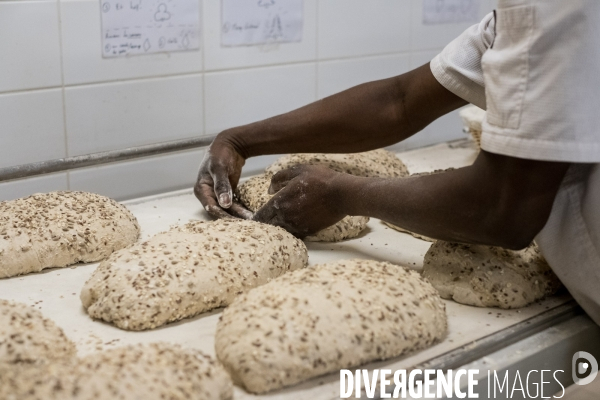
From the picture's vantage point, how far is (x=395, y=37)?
276cm

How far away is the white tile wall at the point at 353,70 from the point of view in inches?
102

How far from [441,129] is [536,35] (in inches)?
75.6

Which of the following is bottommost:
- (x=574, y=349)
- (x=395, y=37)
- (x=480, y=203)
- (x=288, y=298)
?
(x=574, y=349)

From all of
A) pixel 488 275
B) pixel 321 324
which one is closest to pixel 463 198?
pixel 488 275

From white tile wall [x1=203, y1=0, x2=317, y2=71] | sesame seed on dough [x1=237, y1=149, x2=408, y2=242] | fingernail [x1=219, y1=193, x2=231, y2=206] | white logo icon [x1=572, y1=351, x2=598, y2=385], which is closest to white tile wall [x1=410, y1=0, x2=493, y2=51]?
white tile wall [x1=203, y1=0, x2=317, y2=71]

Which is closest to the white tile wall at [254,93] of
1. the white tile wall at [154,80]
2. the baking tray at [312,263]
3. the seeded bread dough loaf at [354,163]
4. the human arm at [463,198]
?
the white tile wall at [154,80]

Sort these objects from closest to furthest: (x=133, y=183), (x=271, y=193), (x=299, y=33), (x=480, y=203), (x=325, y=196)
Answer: (x=480, y=203) < (x=325, y=196) < (x=271, y=193) < (x=133, y=183) < (x=299, y=33)

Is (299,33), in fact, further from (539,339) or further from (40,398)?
(40,398)

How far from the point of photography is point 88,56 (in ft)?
6.68

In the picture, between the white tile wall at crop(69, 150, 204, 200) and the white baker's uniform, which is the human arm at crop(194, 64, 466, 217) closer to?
the white tile wall at crop(69, 150, 204, 200)

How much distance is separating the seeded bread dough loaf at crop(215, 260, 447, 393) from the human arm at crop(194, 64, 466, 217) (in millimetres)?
591

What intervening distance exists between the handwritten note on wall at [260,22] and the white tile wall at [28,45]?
547mm

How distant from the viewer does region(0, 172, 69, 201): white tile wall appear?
6.54ft

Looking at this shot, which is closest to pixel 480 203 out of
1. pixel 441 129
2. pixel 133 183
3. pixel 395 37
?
pixel 133 183
